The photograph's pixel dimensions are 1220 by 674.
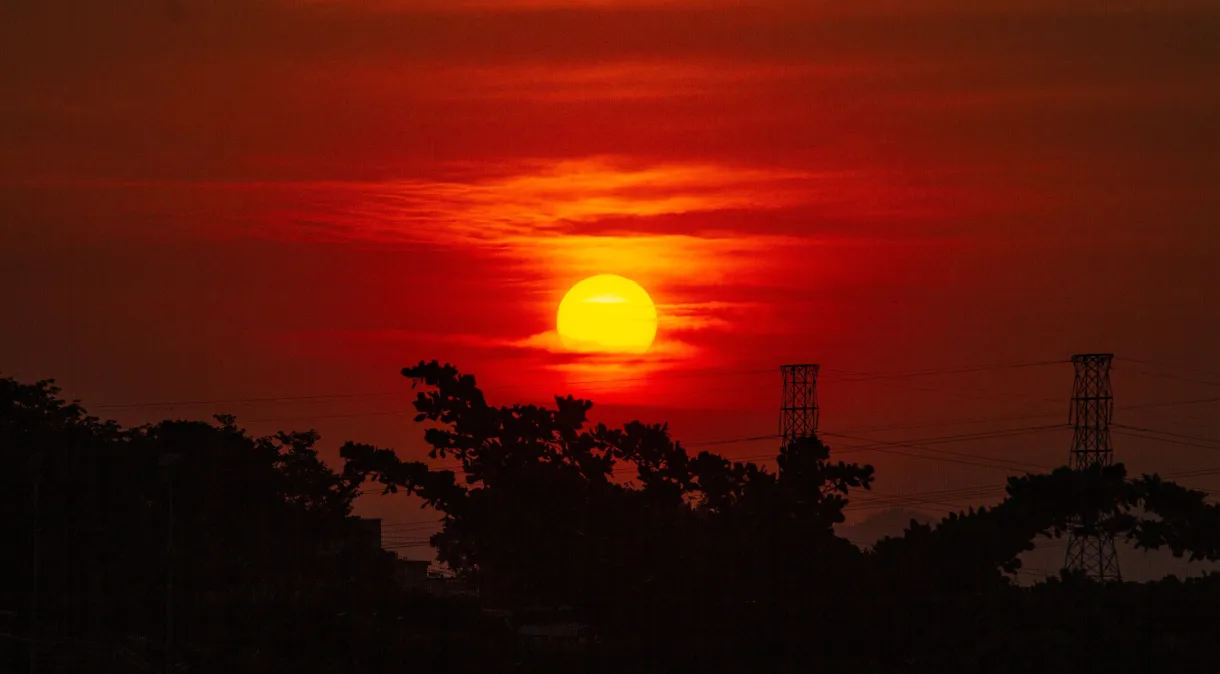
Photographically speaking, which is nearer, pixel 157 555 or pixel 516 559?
pixel 516 559

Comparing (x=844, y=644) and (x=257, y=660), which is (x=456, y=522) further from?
(x=844, y=644)

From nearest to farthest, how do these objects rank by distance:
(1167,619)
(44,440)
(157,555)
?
(1167,619), (157,555), (44,440)

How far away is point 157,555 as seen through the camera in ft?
224

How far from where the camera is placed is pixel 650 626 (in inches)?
1661

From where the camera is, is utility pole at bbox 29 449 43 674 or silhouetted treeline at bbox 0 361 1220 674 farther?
utility pole at bbox 29 449 43 674

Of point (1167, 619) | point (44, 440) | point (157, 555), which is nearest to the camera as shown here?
point (1167, 619)

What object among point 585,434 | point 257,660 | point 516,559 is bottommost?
point 257,660

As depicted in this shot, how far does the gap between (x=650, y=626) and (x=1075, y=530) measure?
435 inches

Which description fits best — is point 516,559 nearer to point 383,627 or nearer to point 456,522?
point 456,522

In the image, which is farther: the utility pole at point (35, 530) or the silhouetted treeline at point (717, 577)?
the utility pole at point (35, 530)

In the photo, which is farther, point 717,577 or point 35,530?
point 35,530

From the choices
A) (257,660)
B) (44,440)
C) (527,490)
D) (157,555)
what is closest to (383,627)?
(257,660)

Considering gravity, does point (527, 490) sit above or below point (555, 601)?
above

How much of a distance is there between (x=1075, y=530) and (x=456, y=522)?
52.4 ft
